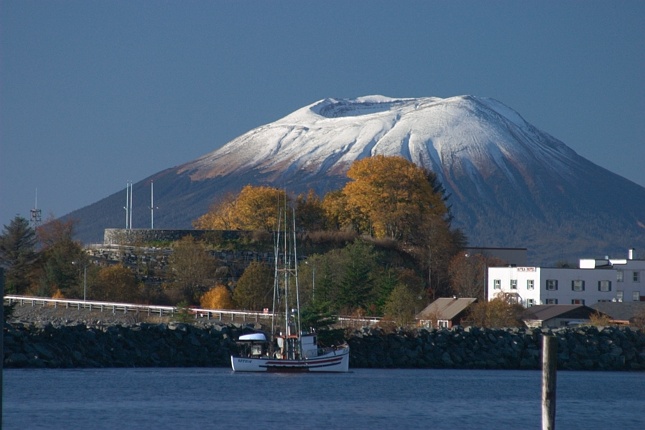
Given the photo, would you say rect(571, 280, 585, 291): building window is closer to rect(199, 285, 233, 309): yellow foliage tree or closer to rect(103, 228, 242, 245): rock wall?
rect(199, 285, 233, 309): yellow foliage tree

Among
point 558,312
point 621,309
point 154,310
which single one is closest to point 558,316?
point 558,312

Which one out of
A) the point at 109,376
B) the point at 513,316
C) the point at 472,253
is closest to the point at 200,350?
the point at 109,376

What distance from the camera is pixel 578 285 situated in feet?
299

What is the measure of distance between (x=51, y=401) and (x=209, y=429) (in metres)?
8.06

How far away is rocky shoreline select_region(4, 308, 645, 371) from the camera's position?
5931 centimetres

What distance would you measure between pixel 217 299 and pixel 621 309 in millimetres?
24744

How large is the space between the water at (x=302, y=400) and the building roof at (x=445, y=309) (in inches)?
680

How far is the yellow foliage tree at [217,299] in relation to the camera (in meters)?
78.8

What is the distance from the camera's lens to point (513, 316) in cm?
7738

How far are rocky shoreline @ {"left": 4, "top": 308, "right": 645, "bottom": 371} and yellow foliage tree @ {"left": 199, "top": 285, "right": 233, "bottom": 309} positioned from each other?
29.1ft

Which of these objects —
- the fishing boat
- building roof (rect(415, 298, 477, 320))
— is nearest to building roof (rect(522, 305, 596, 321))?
building roof (rect(415, 298, 477, 320))

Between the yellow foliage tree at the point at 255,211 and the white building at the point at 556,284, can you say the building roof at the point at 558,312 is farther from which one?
the yellow foliage tree at the point at 255,211

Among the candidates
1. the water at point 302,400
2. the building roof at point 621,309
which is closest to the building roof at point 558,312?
the building roof at point 621,309

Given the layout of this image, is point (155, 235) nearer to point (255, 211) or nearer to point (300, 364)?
point (255, 211)
